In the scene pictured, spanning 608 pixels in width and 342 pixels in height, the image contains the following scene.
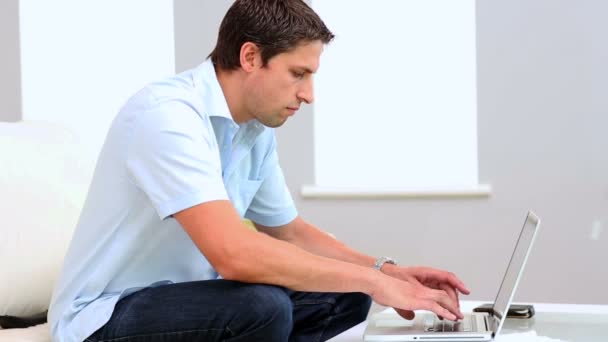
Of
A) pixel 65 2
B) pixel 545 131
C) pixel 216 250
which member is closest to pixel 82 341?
pixel 216 250

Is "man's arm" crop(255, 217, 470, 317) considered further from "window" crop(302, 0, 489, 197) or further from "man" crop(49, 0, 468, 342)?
"window" crop(302, 0, 489, 197)

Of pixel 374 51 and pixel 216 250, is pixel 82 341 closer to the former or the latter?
pixel 216 250

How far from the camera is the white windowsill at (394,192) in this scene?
3.59 metres

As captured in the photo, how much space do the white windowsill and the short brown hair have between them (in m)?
1.90

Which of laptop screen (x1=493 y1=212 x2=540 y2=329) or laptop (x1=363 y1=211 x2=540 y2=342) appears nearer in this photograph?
laptop (x1=363 y1=211 x2=540 y2=342)

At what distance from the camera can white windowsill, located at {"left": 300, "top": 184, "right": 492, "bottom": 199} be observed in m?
3.59

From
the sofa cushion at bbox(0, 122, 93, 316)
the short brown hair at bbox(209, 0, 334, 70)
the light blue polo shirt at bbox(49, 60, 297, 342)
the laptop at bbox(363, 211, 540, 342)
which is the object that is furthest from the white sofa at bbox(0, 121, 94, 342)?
the laptop at bbox(363, 211, 540, 342)

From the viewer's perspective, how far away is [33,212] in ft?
6.47

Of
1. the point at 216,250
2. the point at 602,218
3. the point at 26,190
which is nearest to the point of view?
the point at 216,250

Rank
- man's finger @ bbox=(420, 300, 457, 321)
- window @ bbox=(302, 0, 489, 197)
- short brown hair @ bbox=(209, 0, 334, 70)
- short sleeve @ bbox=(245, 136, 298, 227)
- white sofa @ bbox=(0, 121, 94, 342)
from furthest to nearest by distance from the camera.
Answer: window @ bbox=(302, 0, 489, 197), short sleeve @ bbox=(245, 136, 298, 227), white sofa @ bbox=(0, 121, 94, 342), short brown hair @ bbox=(209, 0, 334, 70), man's finger @ bbox=(420, 300, 457, 321)

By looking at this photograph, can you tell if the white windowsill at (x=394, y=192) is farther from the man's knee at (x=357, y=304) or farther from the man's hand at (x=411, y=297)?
the man's hand at (x=411, y=297)

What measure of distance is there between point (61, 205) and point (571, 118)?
2115 mm

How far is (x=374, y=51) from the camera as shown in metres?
3.83

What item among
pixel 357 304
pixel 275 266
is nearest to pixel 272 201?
pixel 357 304
